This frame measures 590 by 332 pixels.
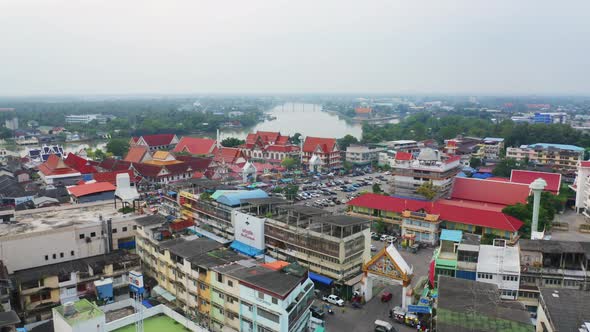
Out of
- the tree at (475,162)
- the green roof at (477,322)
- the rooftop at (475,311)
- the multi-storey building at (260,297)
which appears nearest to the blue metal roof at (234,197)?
the multi-storey building at (260,297)

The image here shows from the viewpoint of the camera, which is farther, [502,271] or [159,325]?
[502,271]

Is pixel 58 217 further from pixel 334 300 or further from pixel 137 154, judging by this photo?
pixel 137 154

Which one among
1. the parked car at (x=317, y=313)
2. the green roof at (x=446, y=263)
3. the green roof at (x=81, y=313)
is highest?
the green roof at (x=81, y=313)

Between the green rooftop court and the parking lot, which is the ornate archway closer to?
the parking lot

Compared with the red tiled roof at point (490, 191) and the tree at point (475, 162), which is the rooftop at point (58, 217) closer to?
the red tiled roof at point (490, 191)

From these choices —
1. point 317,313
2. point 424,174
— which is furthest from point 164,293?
point 424,174

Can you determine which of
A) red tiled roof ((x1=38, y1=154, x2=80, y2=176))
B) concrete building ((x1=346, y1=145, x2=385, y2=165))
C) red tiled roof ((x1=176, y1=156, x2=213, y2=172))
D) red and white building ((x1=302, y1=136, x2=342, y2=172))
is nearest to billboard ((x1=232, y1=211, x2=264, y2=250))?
red tiled roof ((x1=176, y1=156, x2=213, y2=172))
